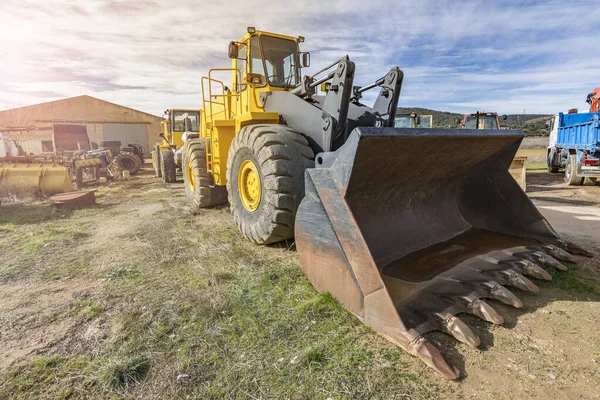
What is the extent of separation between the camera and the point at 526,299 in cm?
293

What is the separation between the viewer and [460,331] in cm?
230

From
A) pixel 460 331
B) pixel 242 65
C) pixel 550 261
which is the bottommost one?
pixel 460 331

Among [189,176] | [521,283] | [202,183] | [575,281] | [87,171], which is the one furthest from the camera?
[87,171]

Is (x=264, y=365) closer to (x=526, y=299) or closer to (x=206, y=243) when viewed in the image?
(x=526, y=299)

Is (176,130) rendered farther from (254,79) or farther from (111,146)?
(254,79)

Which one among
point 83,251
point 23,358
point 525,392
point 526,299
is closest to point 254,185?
point 83,251

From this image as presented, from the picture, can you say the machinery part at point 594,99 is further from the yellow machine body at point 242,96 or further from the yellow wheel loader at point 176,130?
the yellow wheel loader at point 176,130

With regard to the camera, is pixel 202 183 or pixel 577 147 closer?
pixel 202 183

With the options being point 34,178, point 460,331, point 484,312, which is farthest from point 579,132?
point 34,178

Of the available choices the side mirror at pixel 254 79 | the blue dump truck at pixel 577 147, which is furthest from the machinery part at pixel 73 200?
the blue dump truck at pixel 577 147

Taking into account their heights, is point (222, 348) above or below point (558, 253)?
below

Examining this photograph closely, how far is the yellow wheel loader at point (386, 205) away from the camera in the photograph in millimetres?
2537

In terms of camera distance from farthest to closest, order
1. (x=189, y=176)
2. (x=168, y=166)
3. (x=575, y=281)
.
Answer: (x=168, y=166)
(x=189, y=176)
(x=575, y=281)

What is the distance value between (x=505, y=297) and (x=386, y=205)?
1287 mm
